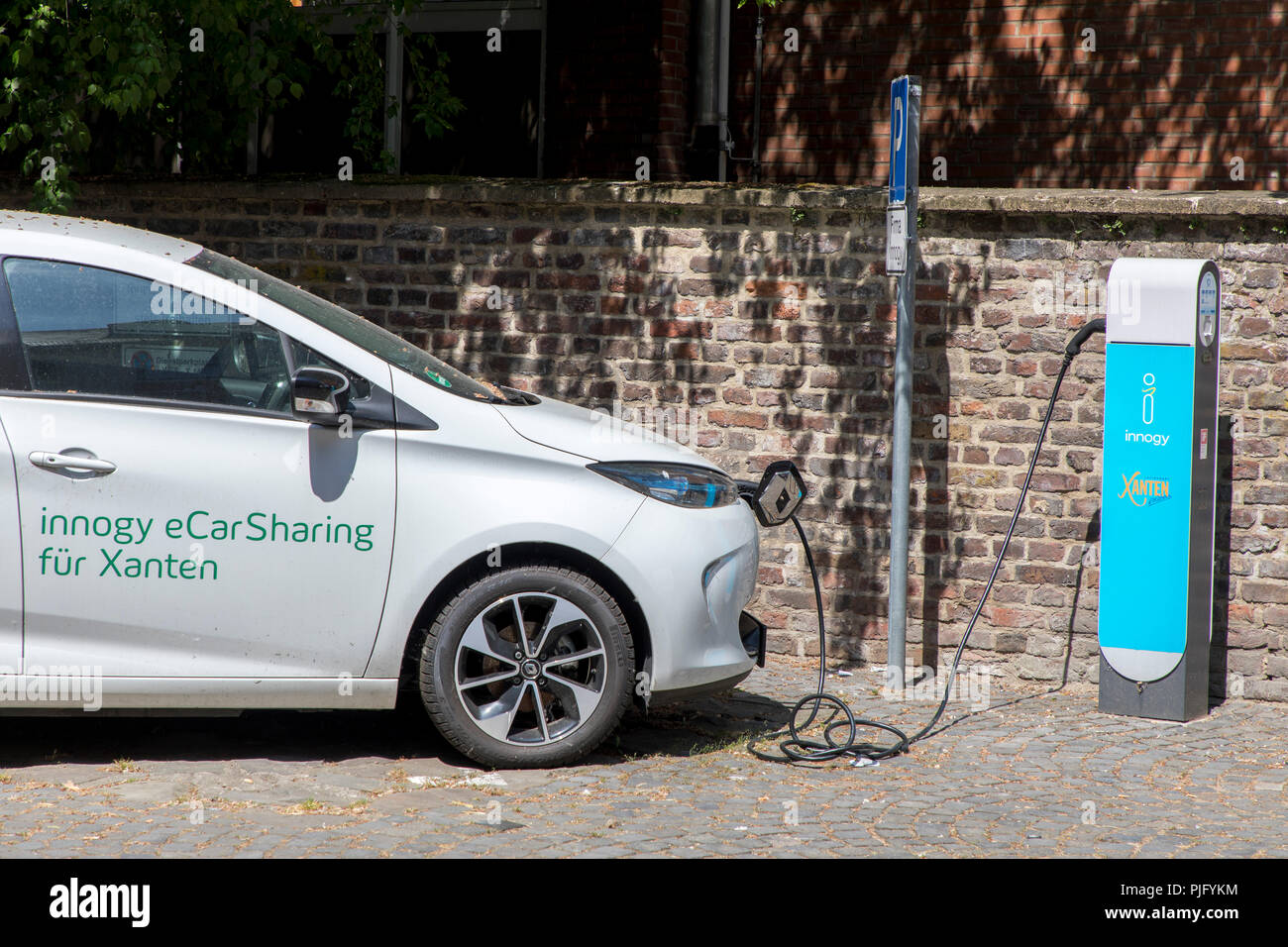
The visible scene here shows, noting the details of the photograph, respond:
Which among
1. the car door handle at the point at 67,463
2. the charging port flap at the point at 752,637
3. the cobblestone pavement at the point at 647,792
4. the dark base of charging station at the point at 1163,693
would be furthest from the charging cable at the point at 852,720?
the car door handle at the point at 67,463

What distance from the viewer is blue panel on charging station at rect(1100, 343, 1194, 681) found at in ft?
20.9

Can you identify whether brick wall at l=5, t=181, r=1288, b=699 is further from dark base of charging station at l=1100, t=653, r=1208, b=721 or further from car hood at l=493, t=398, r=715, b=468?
car hood at l=493, t=398, r=715, b=468

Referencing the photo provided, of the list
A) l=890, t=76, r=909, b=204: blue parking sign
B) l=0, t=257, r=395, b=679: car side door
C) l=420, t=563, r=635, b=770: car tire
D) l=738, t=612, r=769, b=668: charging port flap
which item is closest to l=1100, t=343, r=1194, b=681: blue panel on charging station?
l=890, t=76, r=909, b=204: blue parking sign

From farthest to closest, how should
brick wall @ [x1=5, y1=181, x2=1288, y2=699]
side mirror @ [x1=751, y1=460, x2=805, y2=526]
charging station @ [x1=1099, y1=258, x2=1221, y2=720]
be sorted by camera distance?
brick wall @ [x1=5, y1=181, x2=1288, y2=699]
charging station @ [x1=1099, y1=258, x2=1221, y2=720]
side mirror @ [x1=751, y1=460, x2=805, y2=526]

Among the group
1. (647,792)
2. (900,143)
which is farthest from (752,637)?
(900,143)

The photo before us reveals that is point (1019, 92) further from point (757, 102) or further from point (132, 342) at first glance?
point (132, 342)

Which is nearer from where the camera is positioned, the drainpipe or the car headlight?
the car headlight

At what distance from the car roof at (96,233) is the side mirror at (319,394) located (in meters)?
0.70

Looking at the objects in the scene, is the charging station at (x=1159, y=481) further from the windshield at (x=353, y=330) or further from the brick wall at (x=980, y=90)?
the brick wall at (x=980, y=90)

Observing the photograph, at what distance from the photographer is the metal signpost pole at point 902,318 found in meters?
6.61

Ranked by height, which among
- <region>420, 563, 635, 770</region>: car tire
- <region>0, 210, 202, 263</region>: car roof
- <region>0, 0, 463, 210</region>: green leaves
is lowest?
<region>420, 563, 635, 770</region>: car tire

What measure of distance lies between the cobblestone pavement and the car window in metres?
1.38

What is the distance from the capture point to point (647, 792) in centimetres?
525

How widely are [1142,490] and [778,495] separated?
5.59ft
